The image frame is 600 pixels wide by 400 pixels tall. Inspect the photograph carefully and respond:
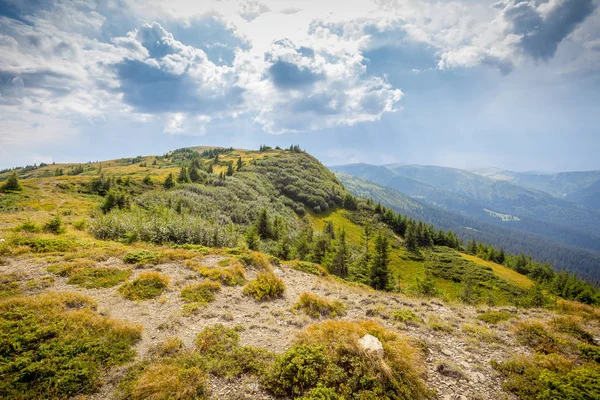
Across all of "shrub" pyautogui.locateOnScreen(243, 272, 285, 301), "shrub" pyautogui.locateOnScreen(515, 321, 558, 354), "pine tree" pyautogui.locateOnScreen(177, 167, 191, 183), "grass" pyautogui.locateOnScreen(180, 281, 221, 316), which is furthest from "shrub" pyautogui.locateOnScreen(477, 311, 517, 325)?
"pine tree" pyautogui.locateOnScreen(177, 167, 191, 183)

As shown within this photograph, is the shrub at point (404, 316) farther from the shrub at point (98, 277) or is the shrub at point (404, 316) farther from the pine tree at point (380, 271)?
the pine tree at point (380, 271)

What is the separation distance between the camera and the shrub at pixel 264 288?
14.3m

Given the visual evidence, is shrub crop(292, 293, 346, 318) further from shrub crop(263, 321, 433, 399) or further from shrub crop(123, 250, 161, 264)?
shrub crop(123, 250, 161, 264)

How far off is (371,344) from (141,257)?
55.2 ft

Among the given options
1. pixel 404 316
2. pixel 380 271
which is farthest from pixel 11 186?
pixel 404 316

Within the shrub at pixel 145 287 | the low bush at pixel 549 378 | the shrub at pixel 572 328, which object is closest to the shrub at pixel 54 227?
the shrub at pixel 145 287

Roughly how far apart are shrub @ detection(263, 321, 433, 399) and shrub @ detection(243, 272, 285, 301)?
226 inches

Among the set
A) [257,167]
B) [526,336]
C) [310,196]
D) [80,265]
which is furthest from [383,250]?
[257,167]

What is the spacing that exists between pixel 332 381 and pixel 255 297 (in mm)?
7701

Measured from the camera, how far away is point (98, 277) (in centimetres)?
1411

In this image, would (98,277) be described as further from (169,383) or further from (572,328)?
(572,328)

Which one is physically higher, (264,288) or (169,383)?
(169,383)

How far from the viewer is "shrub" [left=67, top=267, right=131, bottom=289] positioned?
13180mm

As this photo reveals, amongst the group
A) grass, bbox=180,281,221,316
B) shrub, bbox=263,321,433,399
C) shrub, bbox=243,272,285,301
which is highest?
shrub, bbox=263,321,433,399
